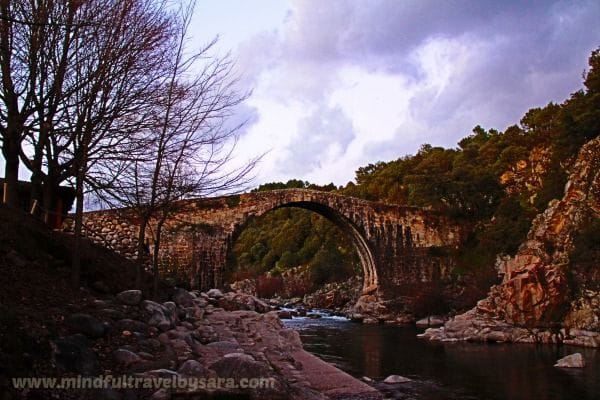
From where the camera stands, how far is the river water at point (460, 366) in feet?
28.1

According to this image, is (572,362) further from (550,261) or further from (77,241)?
(77,241)

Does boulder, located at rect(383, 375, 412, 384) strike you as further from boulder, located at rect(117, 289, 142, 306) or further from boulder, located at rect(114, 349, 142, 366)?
boulder, located at rect(114, 349, 142, 366)

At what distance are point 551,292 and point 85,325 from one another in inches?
611

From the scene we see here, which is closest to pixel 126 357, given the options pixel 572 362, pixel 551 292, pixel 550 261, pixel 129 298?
pixel 129 298

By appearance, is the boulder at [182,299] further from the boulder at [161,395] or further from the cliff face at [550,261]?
the cliff face at [550,261]

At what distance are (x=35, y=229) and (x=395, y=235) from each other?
22661mm

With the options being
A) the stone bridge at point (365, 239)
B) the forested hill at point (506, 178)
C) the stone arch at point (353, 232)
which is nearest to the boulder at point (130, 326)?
the stone bridge at point (365, 239)

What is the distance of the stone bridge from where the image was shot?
21.6m

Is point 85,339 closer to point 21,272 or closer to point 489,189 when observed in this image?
point 21,272

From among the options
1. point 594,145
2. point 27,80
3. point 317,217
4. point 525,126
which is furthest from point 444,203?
point 27,80

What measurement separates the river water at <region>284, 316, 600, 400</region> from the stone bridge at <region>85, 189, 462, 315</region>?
6252 millimetres

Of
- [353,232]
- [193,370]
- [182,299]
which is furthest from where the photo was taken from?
[353,232]

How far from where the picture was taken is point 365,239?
89.3ft

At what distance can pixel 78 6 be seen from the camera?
6.09 meters
